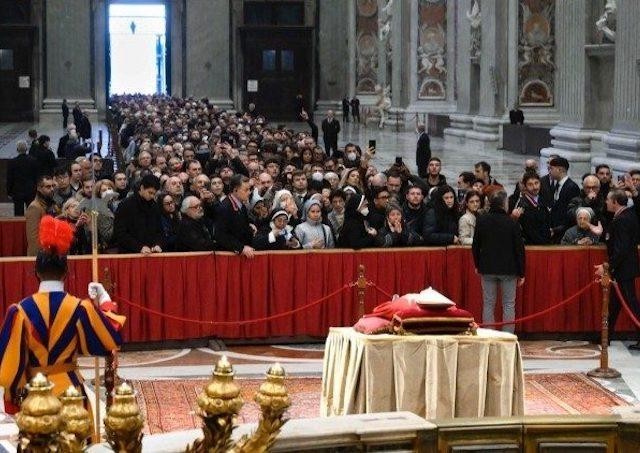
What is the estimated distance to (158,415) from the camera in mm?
11609

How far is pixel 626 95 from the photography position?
2462 cm

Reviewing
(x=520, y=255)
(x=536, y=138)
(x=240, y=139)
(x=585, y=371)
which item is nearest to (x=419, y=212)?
(x=520, y=255)

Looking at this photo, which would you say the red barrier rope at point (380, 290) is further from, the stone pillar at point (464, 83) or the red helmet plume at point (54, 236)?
the stone pillar at point (464, 83)

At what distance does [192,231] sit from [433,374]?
5.55 m

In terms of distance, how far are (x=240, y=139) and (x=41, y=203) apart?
13.6 metres

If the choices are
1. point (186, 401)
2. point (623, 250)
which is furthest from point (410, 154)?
point (186, 401)

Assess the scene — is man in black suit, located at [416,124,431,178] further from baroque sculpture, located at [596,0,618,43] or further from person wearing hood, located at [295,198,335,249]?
person wearing hood, located at [295,198,335,249]

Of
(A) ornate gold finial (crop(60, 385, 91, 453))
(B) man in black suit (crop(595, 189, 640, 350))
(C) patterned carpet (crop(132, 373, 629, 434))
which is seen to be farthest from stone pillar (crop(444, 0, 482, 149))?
(A) ornate gold finial (crop(60, 385, 91, 453))

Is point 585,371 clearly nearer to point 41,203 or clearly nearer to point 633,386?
point 633,386

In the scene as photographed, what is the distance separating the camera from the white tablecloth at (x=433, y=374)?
9.78 meters

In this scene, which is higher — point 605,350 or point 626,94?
point 626,94

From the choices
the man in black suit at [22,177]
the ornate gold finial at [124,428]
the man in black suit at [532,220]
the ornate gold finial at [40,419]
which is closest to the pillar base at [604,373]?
the man in black suit at [532,220]

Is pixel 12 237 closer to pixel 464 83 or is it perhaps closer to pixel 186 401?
pixel 186 401

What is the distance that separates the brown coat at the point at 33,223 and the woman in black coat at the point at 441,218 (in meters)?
3.85
